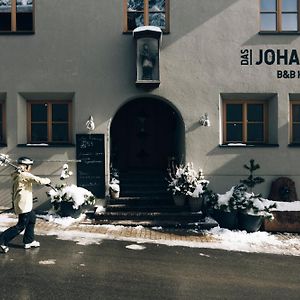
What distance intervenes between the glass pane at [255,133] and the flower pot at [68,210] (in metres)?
5.29

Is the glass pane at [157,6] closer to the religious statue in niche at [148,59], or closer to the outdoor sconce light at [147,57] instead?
the outdoor sconce light at [147,57]

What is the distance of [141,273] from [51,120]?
20.4 ft

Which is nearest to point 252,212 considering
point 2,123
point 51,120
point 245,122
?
point 245,122

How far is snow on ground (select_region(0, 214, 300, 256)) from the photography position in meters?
7.57

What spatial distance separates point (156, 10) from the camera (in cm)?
1052

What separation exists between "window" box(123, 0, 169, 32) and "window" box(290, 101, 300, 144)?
4364mm

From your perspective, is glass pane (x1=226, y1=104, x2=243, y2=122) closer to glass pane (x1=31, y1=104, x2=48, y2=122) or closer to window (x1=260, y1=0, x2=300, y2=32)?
window (x1=260, y1=0, x2=300, y2=32)

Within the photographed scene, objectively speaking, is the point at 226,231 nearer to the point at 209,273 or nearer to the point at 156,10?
the point at 209,273

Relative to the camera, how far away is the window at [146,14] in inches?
412

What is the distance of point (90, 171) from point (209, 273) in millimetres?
5265

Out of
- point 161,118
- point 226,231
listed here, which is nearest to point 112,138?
point 161,118

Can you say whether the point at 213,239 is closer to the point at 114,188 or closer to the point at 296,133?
the point at 114,188

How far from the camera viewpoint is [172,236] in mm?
8305

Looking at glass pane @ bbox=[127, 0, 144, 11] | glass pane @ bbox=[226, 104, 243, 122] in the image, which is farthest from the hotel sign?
glass pane @ bbox=[127, 0, 144, 11]
